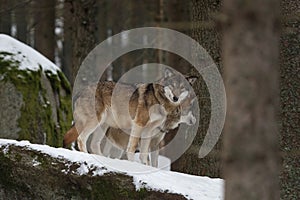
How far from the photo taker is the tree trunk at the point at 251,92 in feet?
6.80

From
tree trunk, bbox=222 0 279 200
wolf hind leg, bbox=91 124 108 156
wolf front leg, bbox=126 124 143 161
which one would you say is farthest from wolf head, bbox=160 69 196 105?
tree trunk, bbox=222 0 279 200

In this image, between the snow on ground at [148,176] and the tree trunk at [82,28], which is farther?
the tree trunk at [82,28]

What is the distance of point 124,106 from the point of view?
6.77 meters

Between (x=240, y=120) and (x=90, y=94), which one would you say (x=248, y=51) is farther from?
(x=90, y=94)

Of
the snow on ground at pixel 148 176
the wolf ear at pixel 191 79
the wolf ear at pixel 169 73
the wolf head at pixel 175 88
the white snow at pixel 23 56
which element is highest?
the white snow at pixel 23 56

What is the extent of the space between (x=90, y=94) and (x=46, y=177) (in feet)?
6.85

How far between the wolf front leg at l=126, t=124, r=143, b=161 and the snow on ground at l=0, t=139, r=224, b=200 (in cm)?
131

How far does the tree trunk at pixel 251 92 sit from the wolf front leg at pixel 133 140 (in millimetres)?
4437

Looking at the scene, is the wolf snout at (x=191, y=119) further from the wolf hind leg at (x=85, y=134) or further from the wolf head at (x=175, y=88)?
the wolf hind leg at (x=85, y=134)

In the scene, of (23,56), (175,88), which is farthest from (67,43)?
(175,88)

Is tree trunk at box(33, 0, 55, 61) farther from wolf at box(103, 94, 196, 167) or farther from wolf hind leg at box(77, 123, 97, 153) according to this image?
wolf hind leg at box(77, 123, 97, 153)

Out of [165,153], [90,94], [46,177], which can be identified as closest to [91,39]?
[165,153]

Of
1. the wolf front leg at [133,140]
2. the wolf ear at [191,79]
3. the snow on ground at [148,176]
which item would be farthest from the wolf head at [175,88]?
the snow on ground at [148,176]

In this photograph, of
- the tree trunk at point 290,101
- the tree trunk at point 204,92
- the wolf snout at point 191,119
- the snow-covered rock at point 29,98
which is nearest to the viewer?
the tree trunk at point 290,101
